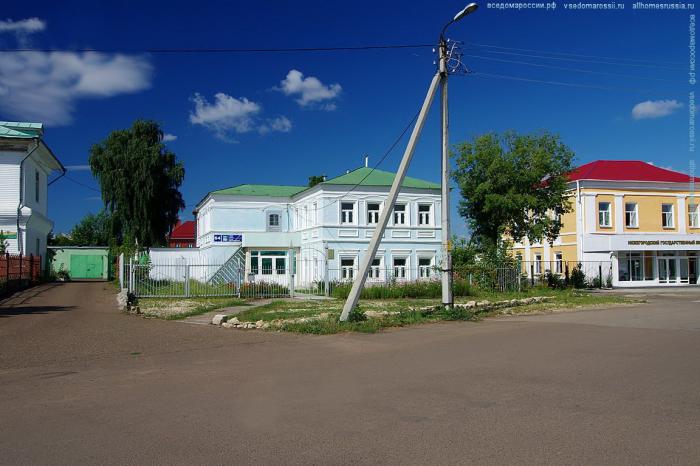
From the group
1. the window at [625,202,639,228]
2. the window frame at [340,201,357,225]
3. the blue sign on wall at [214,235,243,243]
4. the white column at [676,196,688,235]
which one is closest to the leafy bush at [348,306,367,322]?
the window frame at [340,201,357,225]

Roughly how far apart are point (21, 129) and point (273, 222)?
17.1 m

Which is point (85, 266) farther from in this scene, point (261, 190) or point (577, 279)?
point (577, 279)

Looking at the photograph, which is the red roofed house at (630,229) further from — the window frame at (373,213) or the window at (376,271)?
the window frame at (373,213)

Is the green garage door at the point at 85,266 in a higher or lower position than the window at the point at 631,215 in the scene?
lower

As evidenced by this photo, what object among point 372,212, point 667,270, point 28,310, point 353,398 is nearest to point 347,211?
point 372,212

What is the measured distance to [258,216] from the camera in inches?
1715

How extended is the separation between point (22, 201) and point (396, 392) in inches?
1265

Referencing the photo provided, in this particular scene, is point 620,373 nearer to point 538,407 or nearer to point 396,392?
point 538,407

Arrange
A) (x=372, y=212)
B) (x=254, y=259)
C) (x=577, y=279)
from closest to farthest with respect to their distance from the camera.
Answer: (x=372, y=212)
(x=254, y=259)
(x=577, y=279)

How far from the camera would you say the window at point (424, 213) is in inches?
1591

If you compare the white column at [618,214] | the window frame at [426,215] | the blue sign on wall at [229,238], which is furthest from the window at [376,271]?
the white column at [618,214]

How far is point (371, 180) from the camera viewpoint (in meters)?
40.6

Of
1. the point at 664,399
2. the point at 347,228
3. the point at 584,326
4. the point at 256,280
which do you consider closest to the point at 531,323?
the point at 584,326

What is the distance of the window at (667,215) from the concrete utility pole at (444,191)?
114ft
